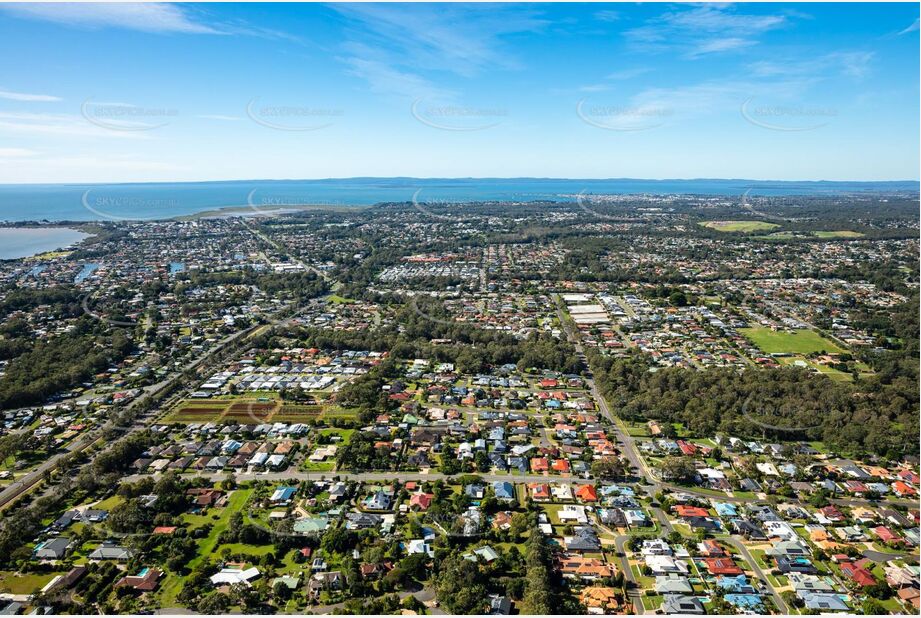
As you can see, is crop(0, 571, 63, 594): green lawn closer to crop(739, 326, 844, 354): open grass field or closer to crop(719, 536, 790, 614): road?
crop(719, 536, 790, 614): road

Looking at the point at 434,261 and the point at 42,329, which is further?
the point at 434,261

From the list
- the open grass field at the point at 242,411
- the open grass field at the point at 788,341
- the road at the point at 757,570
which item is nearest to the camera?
the road at the point at 757,570

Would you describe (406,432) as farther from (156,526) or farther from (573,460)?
(156,526)

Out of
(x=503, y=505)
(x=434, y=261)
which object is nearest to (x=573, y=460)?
(x=503, y=505)

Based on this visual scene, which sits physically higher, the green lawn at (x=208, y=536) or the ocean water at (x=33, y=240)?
the ocean water at (x=33, y=240)

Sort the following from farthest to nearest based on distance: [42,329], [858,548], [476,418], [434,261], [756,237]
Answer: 1. [756,237]
2. [434,261]
3. [42,329]
4. [476,418]
5. [858,548]

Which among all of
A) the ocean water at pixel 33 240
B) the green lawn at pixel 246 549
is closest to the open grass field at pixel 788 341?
the green lawn at pixel 246 549

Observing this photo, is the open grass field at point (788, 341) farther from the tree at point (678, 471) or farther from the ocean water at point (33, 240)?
the ocean water at point (33, 240)
